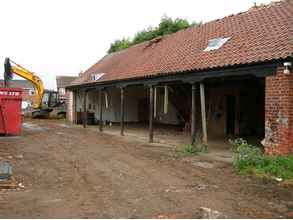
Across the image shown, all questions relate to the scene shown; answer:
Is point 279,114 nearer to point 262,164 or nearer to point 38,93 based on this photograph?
point 262,164

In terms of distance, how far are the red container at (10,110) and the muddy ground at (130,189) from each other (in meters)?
6.31

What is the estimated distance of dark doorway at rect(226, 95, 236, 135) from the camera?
2172cm

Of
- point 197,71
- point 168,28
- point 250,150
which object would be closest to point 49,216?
point 250,150

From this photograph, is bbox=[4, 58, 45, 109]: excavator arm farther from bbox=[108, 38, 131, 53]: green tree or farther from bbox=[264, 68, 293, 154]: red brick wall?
bbox=[264, 68, 293, 154]: red brick wall

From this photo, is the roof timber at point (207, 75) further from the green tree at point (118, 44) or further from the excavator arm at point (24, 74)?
the green tree at point (118, 44)

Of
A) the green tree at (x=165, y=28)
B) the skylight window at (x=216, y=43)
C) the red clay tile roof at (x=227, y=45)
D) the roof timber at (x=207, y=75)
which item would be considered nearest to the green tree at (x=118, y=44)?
the green tree at (x=165, y=28)

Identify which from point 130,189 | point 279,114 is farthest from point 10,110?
point 130,189

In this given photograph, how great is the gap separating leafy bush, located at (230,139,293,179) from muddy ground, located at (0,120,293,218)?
1.32 ft

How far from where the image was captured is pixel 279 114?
1247 cm

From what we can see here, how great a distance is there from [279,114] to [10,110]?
41.8 ft

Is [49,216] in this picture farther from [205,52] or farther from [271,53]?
[205,52]

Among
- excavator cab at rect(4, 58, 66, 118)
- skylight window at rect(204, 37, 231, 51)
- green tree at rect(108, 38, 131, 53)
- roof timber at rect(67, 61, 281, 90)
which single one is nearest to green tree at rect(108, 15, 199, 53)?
green tree at rect(108, 38, 131, 53)

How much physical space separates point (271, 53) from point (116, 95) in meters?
21.8

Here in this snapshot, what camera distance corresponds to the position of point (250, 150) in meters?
11.8
